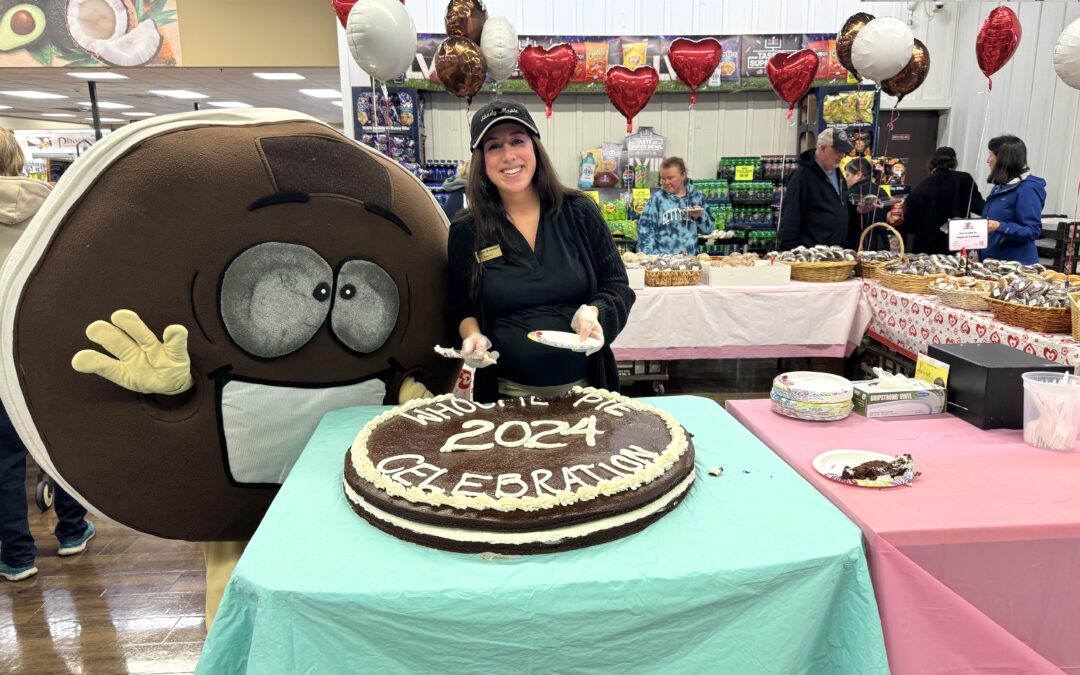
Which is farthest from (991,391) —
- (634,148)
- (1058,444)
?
(634,148)

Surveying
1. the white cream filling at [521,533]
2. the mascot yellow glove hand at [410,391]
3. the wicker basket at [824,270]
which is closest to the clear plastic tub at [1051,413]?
the white cream filling at [521,533]

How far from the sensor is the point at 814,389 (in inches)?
62.4

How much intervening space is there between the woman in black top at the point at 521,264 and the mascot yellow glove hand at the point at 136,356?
0.66 m

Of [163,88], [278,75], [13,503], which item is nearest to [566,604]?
[13,503]

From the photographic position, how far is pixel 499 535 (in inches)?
39.0

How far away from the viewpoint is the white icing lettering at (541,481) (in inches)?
41.3

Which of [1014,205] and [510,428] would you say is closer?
[510,428]

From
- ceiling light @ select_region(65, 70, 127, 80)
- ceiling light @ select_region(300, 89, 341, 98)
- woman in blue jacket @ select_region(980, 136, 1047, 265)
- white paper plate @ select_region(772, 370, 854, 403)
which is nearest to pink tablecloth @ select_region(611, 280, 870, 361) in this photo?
woman in blue jacket @ select_region(980, 136, 1047, 265)

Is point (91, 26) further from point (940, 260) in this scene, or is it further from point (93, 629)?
point (940, 260)

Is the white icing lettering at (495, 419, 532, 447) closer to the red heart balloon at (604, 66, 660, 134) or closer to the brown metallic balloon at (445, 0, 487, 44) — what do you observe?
the brown metallic balloon at (445, 0, 487, 44)

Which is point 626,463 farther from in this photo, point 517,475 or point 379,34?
point 379,34

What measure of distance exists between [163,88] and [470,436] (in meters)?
9.78

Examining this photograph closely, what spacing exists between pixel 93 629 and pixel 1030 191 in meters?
5.20

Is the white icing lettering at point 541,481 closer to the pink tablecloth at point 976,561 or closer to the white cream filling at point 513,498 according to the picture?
the white cream filling at point 513,498
